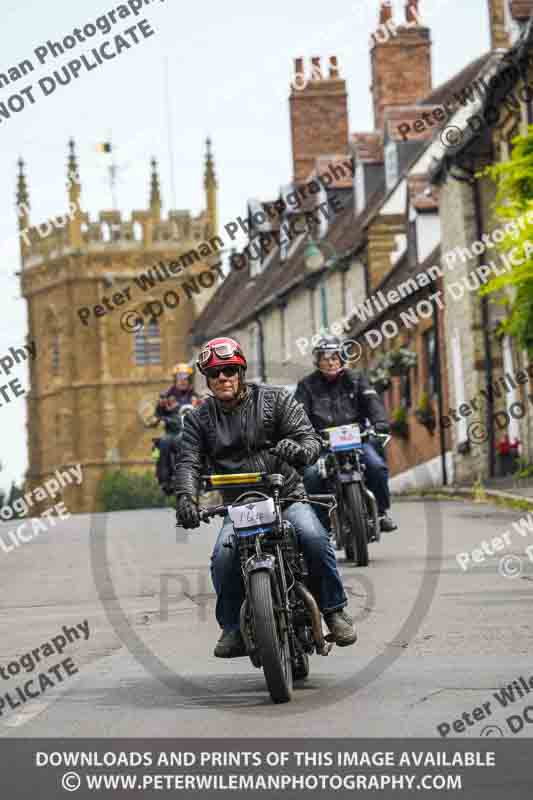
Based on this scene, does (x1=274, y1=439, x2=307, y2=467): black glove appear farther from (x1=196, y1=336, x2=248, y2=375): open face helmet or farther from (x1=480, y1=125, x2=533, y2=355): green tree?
(x1=480, y1=125, x2=533, y2=355): green tree

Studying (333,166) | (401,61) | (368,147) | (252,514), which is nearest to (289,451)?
(252,514)

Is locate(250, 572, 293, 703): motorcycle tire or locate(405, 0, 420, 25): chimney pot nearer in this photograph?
locate(250, 572, 293, 703): motorcycle tire

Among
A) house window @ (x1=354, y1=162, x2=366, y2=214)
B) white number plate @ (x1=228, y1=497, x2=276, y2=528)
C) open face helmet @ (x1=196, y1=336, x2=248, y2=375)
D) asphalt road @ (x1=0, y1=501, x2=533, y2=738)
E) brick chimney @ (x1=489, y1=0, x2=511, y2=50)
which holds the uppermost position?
brick chimney @ (x1=489, y1=0, x2=511, y2=50)

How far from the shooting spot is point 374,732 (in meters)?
7.00

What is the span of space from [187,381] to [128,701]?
15.2 meters

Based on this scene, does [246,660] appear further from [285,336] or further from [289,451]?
[285,336]

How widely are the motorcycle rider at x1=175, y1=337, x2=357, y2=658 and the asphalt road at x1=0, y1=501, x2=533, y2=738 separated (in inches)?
16.6

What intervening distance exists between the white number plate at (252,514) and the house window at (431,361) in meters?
32.0

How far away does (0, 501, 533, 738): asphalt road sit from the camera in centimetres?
749

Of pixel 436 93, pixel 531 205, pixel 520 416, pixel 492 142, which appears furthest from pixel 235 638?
pixel 436 93

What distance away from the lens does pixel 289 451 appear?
8.27 metres

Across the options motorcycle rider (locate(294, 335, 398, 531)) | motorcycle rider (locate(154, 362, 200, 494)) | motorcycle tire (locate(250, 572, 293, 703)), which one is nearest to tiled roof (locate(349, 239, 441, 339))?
motorcycle rider (locate(154, 362, 200, 494))

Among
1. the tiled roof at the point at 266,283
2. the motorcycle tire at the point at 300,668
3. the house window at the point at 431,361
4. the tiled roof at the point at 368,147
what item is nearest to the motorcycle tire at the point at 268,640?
the motorcycle tire at the point at 300,668

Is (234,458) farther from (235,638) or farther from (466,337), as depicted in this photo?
(466,337)
